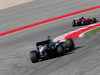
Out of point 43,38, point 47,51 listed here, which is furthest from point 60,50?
point 43,38

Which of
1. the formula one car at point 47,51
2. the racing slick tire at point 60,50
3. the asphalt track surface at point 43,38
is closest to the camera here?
the asphalt track surface at point 43,38

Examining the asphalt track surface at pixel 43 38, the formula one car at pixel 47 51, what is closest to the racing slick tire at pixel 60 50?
the formula one car at pixel 47 51

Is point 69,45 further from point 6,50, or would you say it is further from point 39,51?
point 6,50

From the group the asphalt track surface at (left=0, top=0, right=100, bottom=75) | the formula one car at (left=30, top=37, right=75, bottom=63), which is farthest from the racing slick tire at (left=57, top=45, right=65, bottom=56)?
the asphalt track surface at (left=0, top=0, right=100, bottom=75)

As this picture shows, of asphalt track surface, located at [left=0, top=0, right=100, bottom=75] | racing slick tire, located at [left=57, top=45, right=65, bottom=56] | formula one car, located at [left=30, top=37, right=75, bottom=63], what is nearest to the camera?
asphalt track surface, located at [left=0, top=0, right=100, bottom=75]

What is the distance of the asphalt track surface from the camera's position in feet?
41.6

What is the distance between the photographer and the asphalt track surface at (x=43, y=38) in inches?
499

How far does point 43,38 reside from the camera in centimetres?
2116

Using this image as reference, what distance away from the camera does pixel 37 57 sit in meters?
14.6

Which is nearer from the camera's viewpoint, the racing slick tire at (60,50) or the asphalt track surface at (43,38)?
the asphalt track surface at (43,38)

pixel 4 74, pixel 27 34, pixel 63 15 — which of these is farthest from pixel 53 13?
pixel 4 74

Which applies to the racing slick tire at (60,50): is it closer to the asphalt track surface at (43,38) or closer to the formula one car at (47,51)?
the formula one car at (47,51)

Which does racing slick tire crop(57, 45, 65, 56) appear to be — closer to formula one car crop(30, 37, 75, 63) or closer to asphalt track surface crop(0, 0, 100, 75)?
formula one car crop(30, 37, 75, 63)

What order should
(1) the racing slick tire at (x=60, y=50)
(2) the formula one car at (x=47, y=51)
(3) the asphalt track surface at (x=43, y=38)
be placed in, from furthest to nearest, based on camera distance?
1. (2) the formula one car at (x=47, y=51)
2. (1) the racing slick tire at (x=60, y=50)
3. (3) the asphalt track surface at (x=43, y=38)
